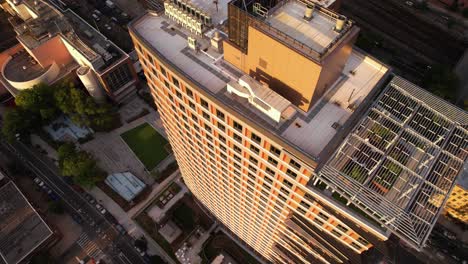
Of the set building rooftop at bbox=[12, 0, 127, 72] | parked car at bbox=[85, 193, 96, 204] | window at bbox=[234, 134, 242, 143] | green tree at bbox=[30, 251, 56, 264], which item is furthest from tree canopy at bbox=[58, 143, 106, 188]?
window at bbox=[234, 134, 242, 143]

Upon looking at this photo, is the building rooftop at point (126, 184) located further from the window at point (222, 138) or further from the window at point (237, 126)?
the window at point (237, 126)

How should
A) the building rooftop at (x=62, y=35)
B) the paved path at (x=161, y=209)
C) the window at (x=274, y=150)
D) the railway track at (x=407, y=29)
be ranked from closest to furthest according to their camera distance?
the window at (x=274, y=150)
the paved path at (x=161, y=209)
the building rooftop at (x=62, y=35)
the railway track at (x=407, y=29)

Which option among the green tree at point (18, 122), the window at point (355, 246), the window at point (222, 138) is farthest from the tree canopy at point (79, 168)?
the window at point (355, 246)

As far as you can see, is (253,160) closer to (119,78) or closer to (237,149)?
(237,149)

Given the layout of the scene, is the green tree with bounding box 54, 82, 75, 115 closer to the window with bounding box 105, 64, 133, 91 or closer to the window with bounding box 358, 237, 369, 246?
the window with bounding box 105, 64, 133, 91

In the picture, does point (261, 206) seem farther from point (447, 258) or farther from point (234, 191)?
point (447, 258)

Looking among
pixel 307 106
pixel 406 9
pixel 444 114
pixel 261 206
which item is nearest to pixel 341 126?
pixel 307 106
